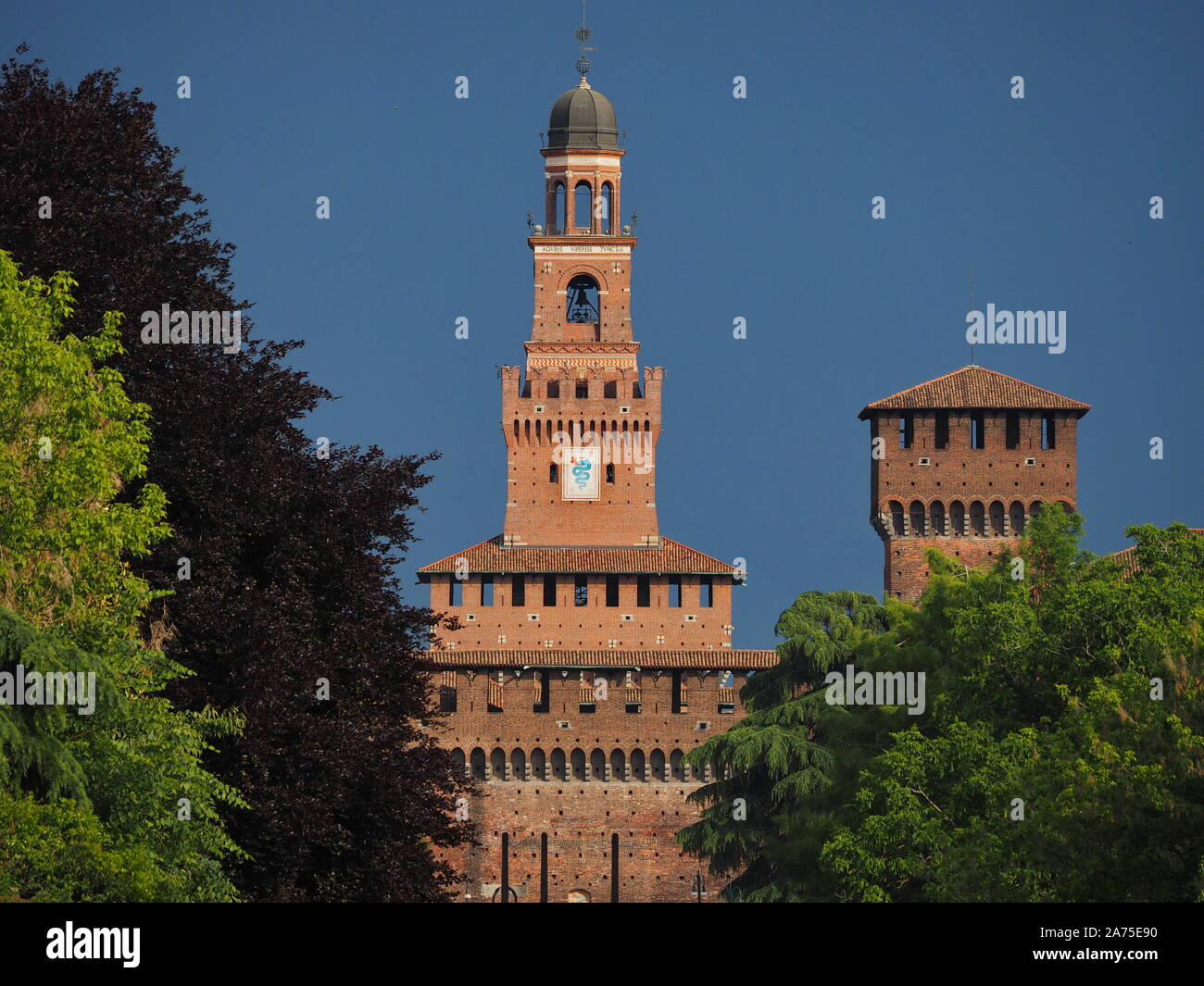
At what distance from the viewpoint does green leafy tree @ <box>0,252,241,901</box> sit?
2877 centimetres

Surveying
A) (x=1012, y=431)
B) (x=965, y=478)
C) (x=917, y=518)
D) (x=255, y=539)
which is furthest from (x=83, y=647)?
(x=1012, y=431)

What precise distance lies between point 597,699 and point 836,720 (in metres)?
34.4

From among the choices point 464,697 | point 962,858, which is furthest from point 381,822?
point 464,697

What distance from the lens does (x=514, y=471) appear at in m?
91.4

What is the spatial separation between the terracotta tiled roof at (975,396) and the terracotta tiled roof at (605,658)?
360 inches

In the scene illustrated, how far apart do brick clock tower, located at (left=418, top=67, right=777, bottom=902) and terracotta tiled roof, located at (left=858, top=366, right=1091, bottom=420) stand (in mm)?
8587

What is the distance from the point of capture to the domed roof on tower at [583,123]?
94125 millimetres

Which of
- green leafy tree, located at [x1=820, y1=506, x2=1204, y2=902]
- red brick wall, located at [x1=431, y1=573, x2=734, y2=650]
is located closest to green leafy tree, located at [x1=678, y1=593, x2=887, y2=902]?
green leafy tree, located at [x1=820, y1=506, x2=1204, y2=902]

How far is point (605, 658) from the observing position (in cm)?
8306

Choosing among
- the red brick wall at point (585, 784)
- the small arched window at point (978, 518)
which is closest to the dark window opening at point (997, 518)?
the small arched window at point (978, 518)

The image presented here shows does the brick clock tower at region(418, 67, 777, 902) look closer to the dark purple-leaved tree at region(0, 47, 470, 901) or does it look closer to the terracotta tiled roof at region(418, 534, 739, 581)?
the terracotta tiled roof at region(418, 534, 739, 581)

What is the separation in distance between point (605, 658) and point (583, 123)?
22357 mm

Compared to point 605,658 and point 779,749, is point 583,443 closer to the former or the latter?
point 605,658
